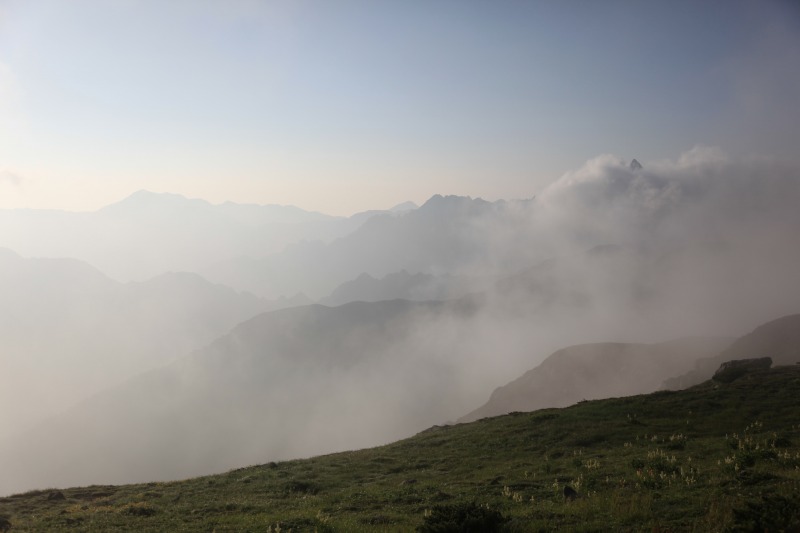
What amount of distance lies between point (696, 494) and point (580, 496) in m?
4.82

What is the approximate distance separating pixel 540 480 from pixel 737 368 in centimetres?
5737

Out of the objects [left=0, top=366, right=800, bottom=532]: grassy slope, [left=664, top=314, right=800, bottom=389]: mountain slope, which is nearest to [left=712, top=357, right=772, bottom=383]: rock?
[left=0, top=366, right=800, bottom=532]: grassy slope

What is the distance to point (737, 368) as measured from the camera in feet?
224

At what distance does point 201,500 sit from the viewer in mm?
31484

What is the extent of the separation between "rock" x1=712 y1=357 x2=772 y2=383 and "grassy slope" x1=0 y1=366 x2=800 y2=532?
10284 mm

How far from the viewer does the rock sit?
219 ft

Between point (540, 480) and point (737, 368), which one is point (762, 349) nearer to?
point (737, 368)

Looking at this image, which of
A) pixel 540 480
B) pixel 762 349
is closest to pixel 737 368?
pixel 540 480

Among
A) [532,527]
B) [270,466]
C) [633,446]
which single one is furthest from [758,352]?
[532,527]

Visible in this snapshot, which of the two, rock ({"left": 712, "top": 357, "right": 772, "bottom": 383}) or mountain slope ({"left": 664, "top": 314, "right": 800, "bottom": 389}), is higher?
rock ({"left": 712, "top": 357, "right": 772, "bottom": 383})

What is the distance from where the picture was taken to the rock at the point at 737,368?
219ft

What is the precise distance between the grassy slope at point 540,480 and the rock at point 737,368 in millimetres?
10284

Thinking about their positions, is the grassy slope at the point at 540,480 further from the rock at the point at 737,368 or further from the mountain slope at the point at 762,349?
the mountain slope at the point at 762,349

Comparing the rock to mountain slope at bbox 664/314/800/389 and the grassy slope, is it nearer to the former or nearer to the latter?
the grassy slope
